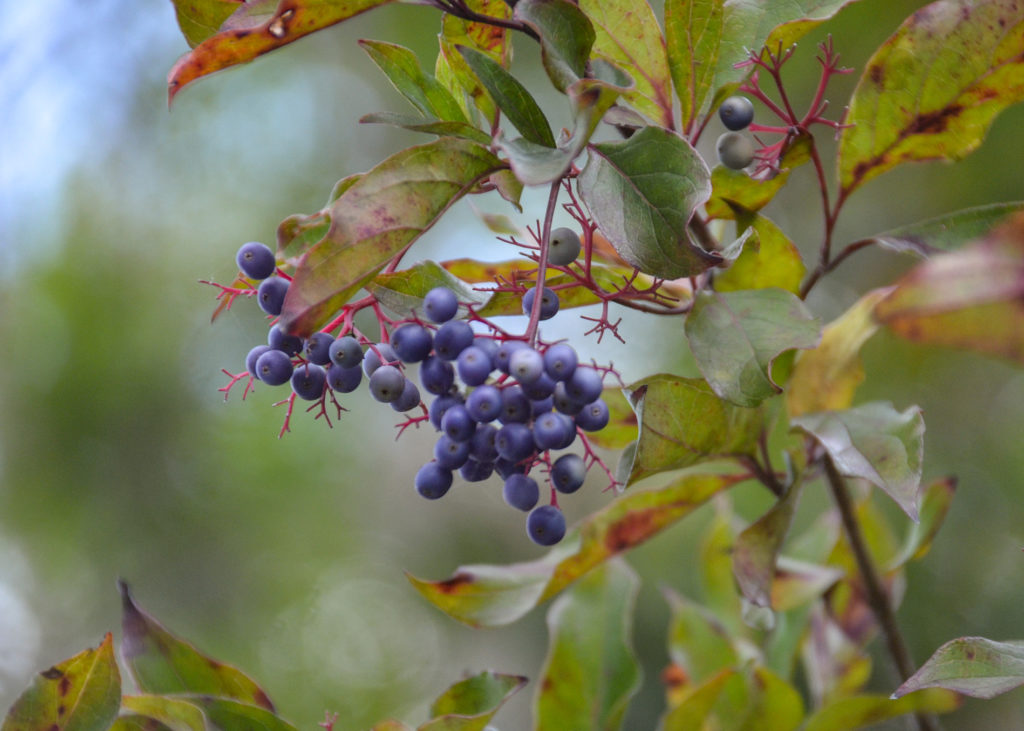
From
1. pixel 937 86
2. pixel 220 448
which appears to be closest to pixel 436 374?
pixel 937 86

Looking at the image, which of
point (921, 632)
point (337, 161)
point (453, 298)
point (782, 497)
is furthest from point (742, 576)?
point (337, 161)

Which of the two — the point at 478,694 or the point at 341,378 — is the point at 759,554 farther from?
the point at 341,378

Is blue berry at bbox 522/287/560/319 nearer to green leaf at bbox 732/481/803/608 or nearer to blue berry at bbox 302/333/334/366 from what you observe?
blue berry at bbox 302/333/334/366

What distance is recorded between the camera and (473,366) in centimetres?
52

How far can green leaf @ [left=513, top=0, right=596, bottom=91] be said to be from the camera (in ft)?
1.63

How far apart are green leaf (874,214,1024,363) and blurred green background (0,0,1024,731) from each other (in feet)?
6.76

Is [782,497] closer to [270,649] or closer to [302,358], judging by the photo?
[302,358]

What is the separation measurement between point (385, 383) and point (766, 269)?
337 millimetres

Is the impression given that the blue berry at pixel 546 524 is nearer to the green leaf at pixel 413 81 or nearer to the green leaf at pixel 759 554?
the green leaf at pixel 759 554

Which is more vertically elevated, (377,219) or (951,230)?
Answer: (377,219)

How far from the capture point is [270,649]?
3029 millimetres

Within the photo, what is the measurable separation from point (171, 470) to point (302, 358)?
2.74 metres

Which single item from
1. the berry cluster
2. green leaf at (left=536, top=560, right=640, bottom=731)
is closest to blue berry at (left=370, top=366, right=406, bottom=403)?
the berry cluster

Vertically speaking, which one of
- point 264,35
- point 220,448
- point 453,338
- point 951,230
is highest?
point 264,35
